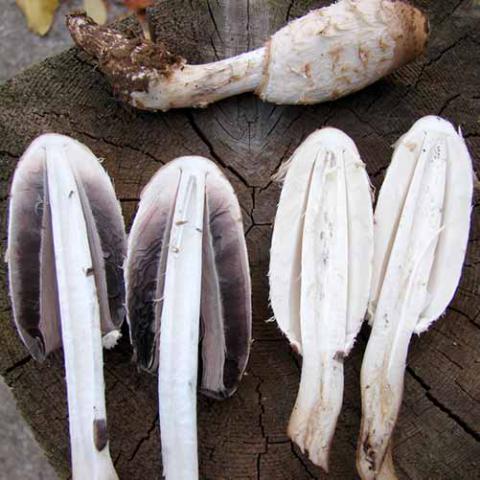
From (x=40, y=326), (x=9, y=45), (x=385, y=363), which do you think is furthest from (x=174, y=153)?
(x=9, y=45)

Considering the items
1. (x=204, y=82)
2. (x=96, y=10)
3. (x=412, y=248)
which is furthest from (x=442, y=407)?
(x=96, y=10)

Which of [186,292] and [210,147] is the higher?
[210,147]

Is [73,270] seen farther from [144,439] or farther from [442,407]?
[442,407]

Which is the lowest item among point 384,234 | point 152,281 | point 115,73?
point 384,234

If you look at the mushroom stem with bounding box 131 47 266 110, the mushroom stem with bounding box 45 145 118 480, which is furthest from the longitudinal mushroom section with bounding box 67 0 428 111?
the mushroom stem with bounding box 45 145 118 480

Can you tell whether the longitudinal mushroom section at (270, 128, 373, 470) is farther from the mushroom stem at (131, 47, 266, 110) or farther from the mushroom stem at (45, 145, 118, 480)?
the mushroom stem at (45, 145, 118, 480)

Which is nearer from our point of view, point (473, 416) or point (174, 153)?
point (473, 416)

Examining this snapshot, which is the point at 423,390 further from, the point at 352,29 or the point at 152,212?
the point at 352,29
